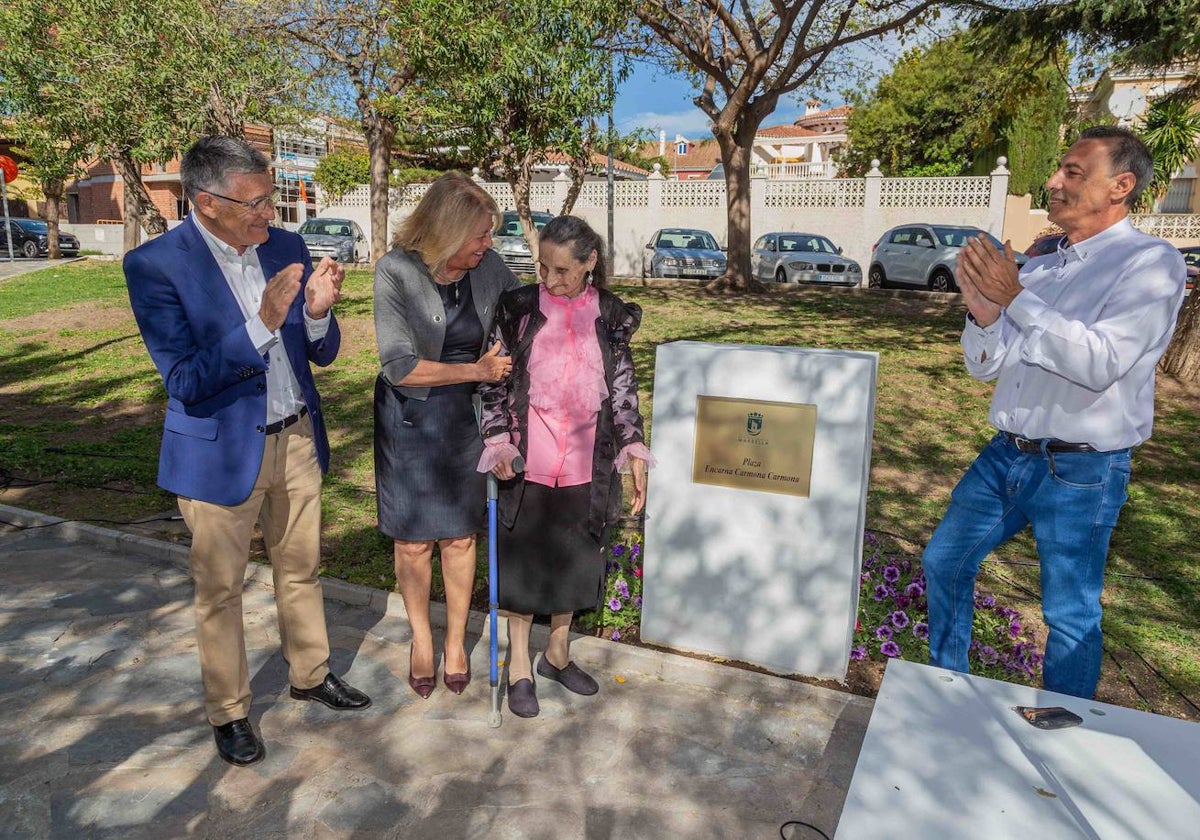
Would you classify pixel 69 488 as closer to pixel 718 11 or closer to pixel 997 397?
pixel 997 397

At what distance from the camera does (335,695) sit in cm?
365

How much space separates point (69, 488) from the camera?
6.54 m

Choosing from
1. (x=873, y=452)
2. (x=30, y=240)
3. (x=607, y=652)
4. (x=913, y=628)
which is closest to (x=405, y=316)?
(x=607, y=652)

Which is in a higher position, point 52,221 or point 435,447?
point 52,221

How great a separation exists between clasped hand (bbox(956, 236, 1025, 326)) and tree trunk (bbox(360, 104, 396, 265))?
19620 mm

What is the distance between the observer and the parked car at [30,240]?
104ft

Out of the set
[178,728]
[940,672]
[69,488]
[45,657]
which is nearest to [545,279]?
[940,672]

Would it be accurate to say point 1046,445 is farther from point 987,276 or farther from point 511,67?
point 511,67

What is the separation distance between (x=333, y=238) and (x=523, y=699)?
979 inches

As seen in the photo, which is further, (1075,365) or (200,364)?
(200,364)

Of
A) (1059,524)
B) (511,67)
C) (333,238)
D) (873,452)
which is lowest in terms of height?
(873,452)

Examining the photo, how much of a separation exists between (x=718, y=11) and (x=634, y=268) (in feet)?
41.3

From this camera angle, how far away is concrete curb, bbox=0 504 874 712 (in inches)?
149

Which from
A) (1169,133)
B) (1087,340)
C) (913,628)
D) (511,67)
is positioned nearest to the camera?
(1087,340)
